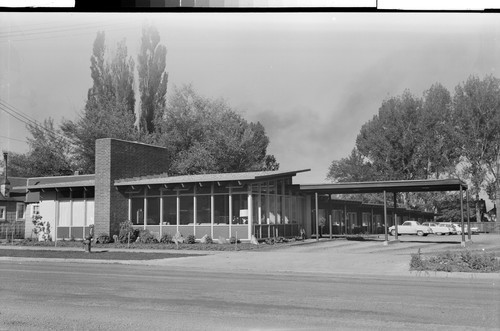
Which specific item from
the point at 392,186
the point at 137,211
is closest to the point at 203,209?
the point at 137,211

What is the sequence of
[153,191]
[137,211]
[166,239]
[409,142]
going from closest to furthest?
[166,239]
[153,191]
[137,211]
[409,142]

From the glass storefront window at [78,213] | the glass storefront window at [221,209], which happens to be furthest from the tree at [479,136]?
the glass storefront window at [78,213]

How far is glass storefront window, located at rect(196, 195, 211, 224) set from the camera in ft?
87.9

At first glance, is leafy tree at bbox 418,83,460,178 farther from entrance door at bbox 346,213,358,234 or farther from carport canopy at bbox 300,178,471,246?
entrance door at bbox 346,213,358,234

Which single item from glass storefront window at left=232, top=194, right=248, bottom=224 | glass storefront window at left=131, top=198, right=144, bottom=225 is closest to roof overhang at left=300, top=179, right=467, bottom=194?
glass storefront window at left=232, top=194, right=248, bottom=224

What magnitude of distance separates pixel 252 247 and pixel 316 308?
1565 cm

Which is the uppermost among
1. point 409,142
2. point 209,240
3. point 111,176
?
point 409,142

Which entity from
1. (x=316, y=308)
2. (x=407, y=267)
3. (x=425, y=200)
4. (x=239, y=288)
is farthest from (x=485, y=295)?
(x=425, y=200)

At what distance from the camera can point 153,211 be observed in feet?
93.0

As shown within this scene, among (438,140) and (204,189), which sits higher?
(438,140)

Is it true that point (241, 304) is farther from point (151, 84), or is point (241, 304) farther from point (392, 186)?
point (392, 186)

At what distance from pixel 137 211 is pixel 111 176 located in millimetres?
2285

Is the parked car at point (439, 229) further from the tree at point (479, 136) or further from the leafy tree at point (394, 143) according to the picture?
the tree at point (479, 136)

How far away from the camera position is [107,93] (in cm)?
1620
